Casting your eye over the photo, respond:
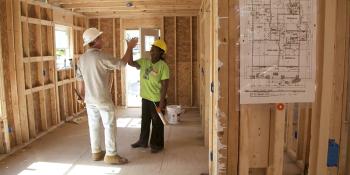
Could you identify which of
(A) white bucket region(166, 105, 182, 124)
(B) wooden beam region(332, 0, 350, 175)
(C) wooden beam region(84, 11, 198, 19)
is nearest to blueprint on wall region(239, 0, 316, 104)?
(B) wooden beam region(332, 0, 350, 175)

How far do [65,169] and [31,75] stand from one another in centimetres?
238

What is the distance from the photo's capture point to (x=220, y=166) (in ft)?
6.51

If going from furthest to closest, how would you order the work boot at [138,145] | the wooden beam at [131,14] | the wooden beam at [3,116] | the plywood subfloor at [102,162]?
1. the wooden beam at [131,14]
2. the work boot at [138,145]
3. the wooden beam at [3,116]
4. the plywood subfloor at [102,162]

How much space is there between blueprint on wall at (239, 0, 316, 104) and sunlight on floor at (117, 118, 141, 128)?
15.1ft

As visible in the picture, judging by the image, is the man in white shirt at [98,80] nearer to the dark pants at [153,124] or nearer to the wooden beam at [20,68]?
the dark pants at [153,124]

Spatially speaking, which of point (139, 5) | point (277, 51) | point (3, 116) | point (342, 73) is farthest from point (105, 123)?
point (139, 5)

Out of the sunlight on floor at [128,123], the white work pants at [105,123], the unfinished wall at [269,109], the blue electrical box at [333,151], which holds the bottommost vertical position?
the sunlight on floor at [128,123]

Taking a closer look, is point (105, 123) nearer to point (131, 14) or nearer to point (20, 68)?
point (20, 68)

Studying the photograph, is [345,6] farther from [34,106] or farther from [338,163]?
[34,106]

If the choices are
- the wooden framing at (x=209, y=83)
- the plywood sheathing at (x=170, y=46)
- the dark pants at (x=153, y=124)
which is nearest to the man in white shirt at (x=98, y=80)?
the dark pants at (x=153, y=124)

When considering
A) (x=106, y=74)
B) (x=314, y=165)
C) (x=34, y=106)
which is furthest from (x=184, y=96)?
(x=314, y=165)

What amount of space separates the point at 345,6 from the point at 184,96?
6.70 m

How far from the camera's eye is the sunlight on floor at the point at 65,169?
3.91 meters

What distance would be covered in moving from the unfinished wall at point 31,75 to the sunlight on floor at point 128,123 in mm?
1292
